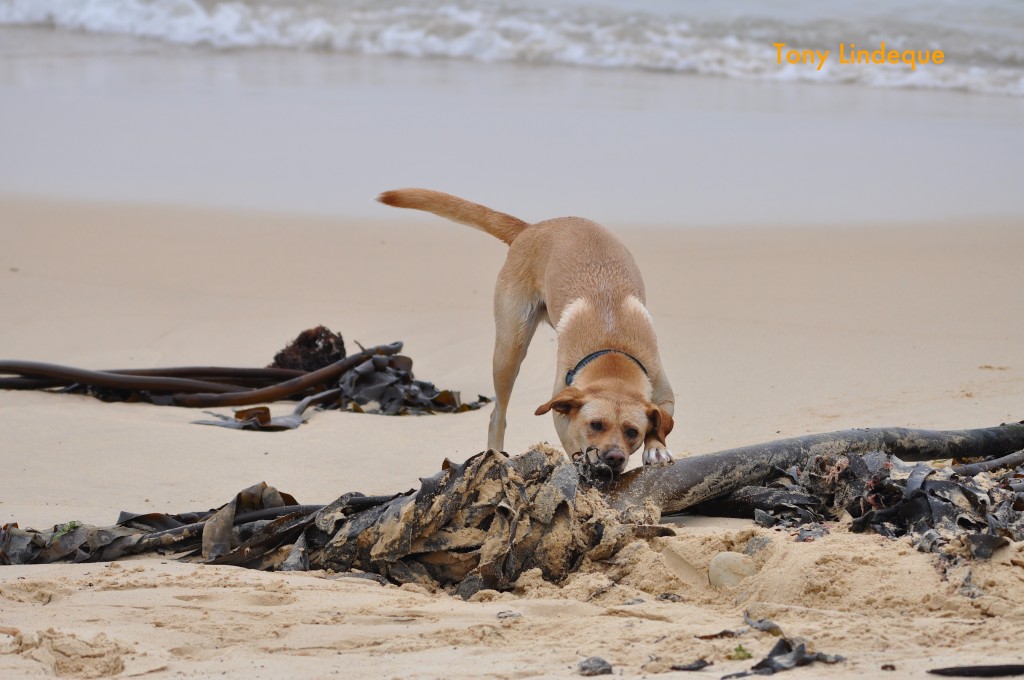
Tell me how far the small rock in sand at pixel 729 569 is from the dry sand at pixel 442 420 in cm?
4

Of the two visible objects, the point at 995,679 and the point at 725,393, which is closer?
the point at 995,679

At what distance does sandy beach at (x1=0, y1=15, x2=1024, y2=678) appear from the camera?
331 cm

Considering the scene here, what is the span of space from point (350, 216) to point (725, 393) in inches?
201

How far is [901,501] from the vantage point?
13.0 ft

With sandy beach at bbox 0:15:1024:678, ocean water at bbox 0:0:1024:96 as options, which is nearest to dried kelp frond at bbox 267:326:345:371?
sandy beach at bbox 0:15:1024:678

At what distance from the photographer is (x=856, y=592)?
3398 millimetres

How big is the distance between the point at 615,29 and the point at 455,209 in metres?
13.5

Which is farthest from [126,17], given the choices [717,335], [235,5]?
[717,335]

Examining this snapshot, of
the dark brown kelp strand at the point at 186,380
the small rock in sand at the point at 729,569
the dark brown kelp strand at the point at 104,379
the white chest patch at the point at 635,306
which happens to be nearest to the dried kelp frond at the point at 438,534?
the small rock in sand at the point at 729,569

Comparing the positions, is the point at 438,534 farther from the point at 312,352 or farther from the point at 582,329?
the point at 312,352

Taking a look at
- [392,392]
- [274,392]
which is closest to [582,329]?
[392,392]

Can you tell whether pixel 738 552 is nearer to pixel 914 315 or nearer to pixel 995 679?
pixel 995 679

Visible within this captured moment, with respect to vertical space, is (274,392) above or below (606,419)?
below

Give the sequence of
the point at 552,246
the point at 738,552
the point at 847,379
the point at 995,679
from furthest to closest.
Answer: the point at 847,379 < the point at 552,246 < the point at 738,552 < the point at 995,679
